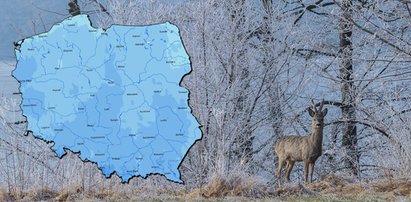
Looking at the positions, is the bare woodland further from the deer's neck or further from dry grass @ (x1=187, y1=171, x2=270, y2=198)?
the deer's neck

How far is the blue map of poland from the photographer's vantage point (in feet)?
36.0

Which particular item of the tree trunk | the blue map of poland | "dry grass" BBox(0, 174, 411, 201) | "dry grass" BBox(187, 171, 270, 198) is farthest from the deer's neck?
the tree trunk

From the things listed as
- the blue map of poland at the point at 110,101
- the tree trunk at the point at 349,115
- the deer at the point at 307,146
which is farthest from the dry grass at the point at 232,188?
the tree trunk at the point at 349,115

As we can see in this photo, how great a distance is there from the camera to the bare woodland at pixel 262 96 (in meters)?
11.7

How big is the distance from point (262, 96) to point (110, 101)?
6.04m

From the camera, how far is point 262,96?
54.7 ft

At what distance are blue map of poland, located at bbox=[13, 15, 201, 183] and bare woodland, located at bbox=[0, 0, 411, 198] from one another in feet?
1.92

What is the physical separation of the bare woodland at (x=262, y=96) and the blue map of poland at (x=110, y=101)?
1.92 feet

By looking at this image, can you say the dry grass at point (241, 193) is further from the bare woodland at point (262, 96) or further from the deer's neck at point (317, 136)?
the deer's neck at point (317, 136)

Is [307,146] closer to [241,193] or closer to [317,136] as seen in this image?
[317,136]

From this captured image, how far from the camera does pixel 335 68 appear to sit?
17875 mm

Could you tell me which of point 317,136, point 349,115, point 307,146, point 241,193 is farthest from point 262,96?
point 241,193

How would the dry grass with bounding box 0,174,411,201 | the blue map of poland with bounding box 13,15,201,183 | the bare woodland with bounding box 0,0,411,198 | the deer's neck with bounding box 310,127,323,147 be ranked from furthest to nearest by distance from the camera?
the deer's neck with bounding box 310,127,323,147 < the bare woodland with bounding box 0,0,411,198 < the blue map of poland with bounding box 13,15,201,183 < the dry grass with bounding box 0,174,411,201

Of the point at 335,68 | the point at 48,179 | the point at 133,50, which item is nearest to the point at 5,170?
the point at 48,179
